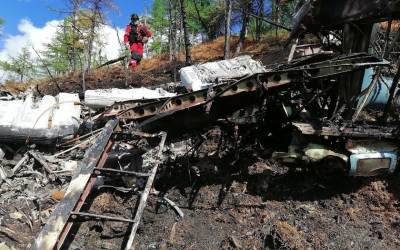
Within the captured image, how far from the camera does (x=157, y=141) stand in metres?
4.96

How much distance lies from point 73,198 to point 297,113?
3.76 meters

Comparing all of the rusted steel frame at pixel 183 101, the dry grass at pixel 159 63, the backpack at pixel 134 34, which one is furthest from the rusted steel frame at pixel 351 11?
the backpack at pixel 134 34

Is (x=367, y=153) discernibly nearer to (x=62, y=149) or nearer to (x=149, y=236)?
(x=149, y=236)

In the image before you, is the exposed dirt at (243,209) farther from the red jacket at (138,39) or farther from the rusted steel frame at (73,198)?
the red jacket at (138,39)

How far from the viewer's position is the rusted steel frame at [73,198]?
9.87 feet

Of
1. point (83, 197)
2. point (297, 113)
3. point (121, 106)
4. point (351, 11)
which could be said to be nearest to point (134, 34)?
point (121, 106)

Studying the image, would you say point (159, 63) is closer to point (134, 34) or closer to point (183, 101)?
point (134, 34)

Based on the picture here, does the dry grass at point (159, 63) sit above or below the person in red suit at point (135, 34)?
below

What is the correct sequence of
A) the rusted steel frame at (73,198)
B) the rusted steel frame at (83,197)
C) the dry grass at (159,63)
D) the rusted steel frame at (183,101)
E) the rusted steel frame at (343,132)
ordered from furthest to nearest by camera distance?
1. the dry grass at (159,63)
2. the rusted steel frame at (183,101)
3. the rusted steel frame at (343,132)
4. the rusted steel frame at (83,197)
5. the rusted steel frame at (73,198)

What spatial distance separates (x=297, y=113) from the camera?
5668 mm

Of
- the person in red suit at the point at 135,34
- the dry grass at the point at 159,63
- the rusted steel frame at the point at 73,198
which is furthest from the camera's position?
the dry grass at the point at 159,63

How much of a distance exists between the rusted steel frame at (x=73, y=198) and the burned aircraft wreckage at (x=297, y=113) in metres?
0.01

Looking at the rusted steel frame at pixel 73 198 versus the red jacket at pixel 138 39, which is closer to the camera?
the rusted steel frame at pixel 73 198

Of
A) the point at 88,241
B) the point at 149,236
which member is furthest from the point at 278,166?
the point at 88,241
